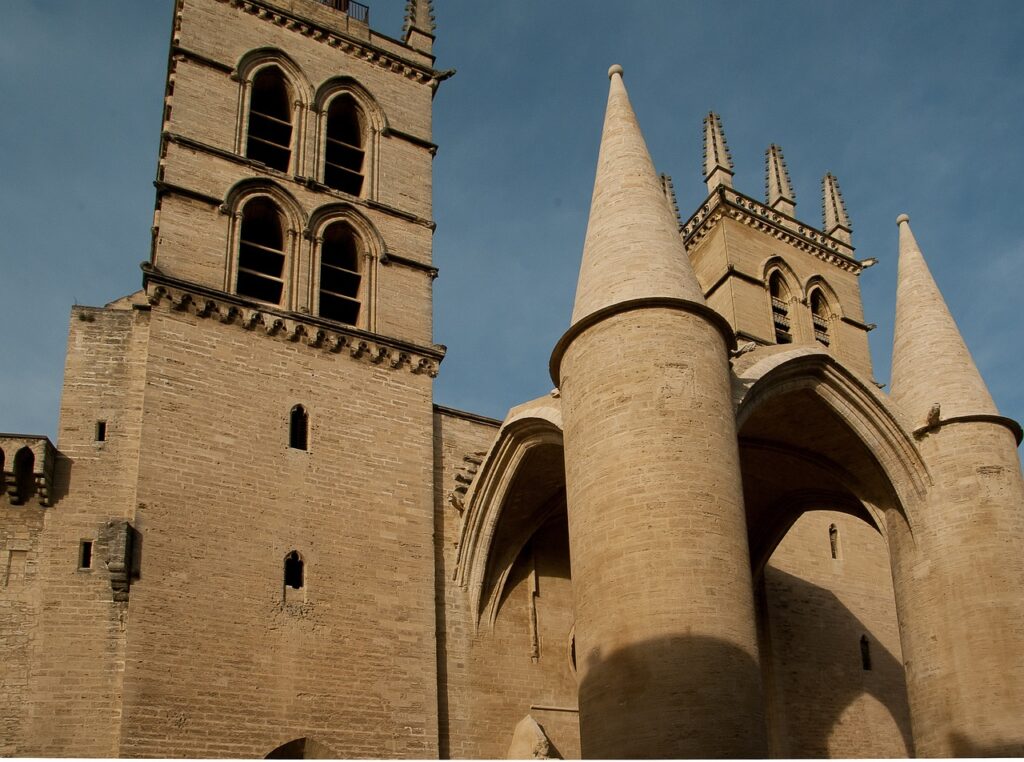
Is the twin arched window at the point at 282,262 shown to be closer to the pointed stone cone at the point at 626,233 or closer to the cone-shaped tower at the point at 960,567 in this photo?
the pointed stone cone at the point at 626,233

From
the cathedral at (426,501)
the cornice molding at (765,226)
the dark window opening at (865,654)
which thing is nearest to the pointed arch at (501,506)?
the cathedral at (426,501)

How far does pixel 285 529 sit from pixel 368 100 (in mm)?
7014

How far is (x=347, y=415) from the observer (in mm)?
13805

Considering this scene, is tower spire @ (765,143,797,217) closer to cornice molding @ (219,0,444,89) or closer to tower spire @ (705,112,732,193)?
tower spire @ (705,112,732,193)

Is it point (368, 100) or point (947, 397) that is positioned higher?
point (368, 100)

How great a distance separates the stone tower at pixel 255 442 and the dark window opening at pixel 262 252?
3cm

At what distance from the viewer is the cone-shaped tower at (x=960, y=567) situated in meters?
10.3

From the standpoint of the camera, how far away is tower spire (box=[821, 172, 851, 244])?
21547 mm

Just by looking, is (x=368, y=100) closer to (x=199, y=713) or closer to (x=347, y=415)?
(x=347, y=415)

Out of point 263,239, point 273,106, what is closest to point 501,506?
point 263,239

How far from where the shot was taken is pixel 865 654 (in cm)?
1548

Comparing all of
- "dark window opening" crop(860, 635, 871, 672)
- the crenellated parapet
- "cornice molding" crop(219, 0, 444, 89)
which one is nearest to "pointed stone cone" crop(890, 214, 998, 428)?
"dark window opening" crop(860, 635, 871, 672)

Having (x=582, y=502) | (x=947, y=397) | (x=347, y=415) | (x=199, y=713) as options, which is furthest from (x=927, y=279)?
(x=199, y=713)

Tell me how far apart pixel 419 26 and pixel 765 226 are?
21.5 feet
